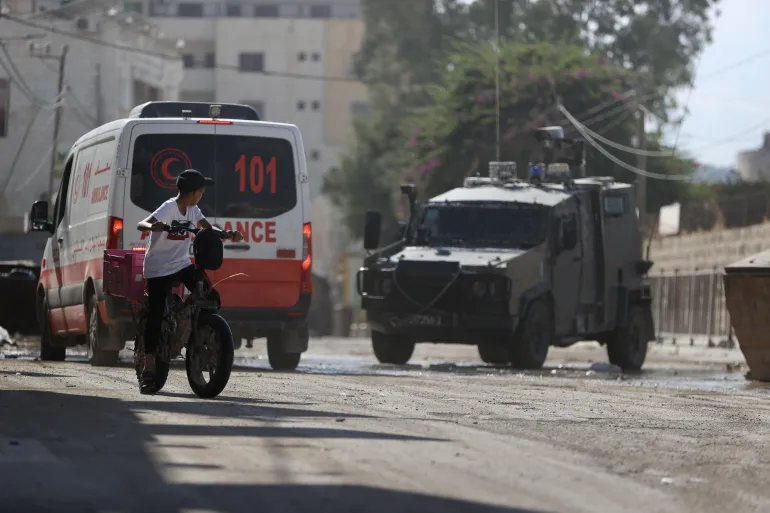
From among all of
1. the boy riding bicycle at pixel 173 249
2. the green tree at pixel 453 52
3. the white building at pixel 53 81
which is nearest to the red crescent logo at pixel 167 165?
the boy riding bicycle at pixel 173 249

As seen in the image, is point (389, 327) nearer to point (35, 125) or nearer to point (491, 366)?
point (491, 366)

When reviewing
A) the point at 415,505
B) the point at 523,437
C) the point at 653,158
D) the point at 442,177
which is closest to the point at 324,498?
the point at 415,505

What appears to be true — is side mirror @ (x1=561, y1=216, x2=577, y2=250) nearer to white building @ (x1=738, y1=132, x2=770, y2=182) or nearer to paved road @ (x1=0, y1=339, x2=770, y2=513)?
paved road @ (x1=0, y1=339, x2=770, y2=513)

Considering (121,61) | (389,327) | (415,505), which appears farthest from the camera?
(121,61)

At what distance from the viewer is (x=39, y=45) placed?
64500 mm

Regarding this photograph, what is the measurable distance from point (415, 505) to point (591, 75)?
1828 inches

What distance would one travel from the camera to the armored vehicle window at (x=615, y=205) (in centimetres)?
2445

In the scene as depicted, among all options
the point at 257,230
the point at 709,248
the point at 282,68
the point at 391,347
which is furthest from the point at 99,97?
the point at 257,230

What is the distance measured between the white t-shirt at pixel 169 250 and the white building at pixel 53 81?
4743 cm

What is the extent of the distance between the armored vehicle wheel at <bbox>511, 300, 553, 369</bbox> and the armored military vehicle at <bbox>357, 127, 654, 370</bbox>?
16 mm

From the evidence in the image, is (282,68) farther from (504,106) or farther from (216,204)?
(216,204)

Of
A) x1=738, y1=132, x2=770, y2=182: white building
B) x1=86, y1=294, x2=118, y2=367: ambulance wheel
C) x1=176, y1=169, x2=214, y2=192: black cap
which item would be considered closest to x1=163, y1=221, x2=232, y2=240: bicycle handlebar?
x1=176, y1=169, x2=214, y2=192: black cap

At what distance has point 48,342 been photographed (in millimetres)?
20828

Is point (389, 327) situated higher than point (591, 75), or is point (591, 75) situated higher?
point (591, 75)
